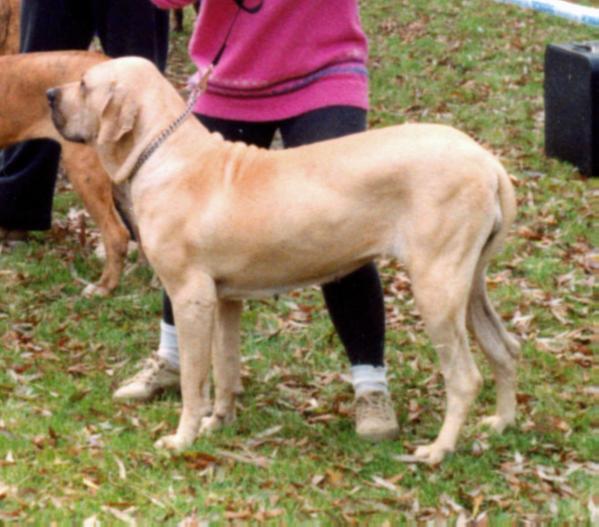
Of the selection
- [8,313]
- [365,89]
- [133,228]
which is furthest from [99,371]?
[365,89]

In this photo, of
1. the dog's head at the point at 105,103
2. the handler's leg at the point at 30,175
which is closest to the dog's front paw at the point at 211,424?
the dog's head at the point at 105,103

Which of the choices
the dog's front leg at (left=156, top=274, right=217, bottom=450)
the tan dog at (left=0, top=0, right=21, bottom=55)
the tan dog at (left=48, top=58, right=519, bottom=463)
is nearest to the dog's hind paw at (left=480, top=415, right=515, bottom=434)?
the tan dog at (left=48, top=58, right=519, bottom=463)

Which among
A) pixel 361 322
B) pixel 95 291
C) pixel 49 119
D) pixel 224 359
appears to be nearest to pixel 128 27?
pixel 49 119

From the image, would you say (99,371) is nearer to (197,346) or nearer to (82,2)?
(197,346)

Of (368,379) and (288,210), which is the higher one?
(288,210)

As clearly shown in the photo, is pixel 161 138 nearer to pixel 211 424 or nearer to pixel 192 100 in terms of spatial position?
pixel 192 100

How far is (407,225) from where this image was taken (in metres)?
4.32

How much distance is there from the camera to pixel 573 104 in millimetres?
9078

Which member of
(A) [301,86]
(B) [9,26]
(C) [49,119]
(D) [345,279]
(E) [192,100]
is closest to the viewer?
(E) [192,100]

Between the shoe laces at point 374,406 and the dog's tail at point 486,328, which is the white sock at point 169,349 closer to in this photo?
the shoe laces at point 374,406

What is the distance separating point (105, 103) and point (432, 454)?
1781 millimetres

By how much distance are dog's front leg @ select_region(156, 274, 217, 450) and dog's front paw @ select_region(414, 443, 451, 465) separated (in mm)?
853

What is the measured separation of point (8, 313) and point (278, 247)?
2.63 m

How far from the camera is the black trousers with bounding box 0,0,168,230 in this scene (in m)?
6.71
